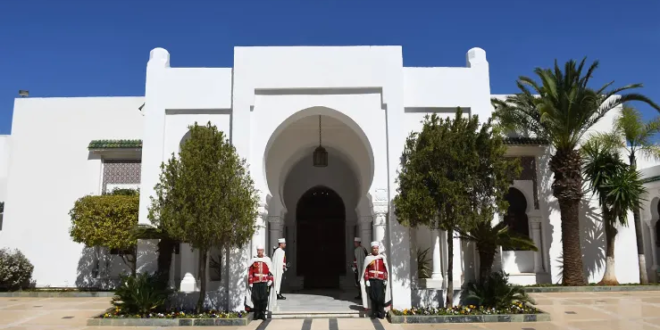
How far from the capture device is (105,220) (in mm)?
12742

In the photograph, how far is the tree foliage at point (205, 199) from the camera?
8.24 metres

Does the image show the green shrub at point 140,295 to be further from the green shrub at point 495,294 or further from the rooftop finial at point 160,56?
the green shrub at point 495,294

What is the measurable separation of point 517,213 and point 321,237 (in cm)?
576

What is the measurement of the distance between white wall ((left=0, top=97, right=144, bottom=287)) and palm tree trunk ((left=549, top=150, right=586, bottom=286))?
1180cm

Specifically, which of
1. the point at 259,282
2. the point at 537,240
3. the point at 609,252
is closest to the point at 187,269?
the point at 259,282

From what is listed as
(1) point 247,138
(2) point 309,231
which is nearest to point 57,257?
(2) point 309,231

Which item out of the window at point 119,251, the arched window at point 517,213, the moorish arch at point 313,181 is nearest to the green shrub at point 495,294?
the moorish arch at point 313,181

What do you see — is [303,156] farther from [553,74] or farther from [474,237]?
[553,74]

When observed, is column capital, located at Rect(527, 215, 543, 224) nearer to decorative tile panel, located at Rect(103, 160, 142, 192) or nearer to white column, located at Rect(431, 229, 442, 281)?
white column, located at Rect(431, 229, 442, 281)

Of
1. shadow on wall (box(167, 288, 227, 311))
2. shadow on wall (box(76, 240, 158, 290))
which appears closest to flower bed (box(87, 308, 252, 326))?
shadow on wall (box(167, 288, 227, 311))

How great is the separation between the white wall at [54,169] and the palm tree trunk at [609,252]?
13419 mm

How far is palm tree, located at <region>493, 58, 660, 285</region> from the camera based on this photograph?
43.7 feet

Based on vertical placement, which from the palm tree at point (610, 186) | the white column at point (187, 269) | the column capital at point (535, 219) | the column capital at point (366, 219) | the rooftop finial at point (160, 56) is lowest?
the white column at point (187, 269)

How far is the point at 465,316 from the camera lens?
838 centimetres
